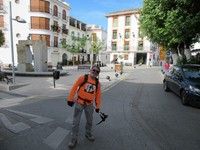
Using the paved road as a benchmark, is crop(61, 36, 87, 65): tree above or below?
above

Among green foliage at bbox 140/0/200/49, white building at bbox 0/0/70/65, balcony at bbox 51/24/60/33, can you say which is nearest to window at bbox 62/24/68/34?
balcony at bbox 51/24/60/33

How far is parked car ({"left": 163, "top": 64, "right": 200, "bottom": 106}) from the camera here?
35.9 feet

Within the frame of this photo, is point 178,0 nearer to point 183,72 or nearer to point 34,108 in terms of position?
point 183,72

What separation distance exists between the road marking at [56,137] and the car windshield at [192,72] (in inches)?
274

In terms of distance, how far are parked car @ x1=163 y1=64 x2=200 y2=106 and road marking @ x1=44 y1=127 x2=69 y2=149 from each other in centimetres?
580

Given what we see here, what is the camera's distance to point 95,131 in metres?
7.23

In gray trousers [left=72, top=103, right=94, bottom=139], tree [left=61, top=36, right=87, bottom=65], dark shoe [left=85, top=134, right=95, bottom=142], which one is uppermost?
tree [left=61, top=36, right=87, bottom=65]

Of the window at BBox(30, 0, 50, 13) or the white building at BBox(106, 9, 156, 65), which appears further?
the white building at BBox(106, 9, 156, 65)

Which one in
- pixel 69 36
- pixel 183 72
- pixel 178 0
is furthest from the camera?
pixel 69 36

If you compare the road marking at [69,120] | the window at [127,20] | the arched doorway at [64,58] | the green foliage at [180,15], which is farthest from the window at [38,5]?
the road marking at [69,120]

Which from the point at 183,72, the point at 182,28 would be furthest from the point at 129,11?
the point at 183,72

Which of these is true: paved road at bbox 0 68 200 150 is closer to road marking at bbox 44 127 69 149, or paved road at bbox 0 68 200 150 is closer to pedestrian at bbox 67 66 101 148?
road marking at bbox 44 127 69 149

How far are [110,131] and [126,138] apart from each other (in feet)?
2.26

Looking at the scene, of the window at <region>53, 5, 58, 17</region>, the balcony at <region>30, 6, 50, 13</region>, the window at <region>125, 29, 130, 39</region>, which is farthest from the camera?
the window at <region>125, 29, 130, 39</region>
